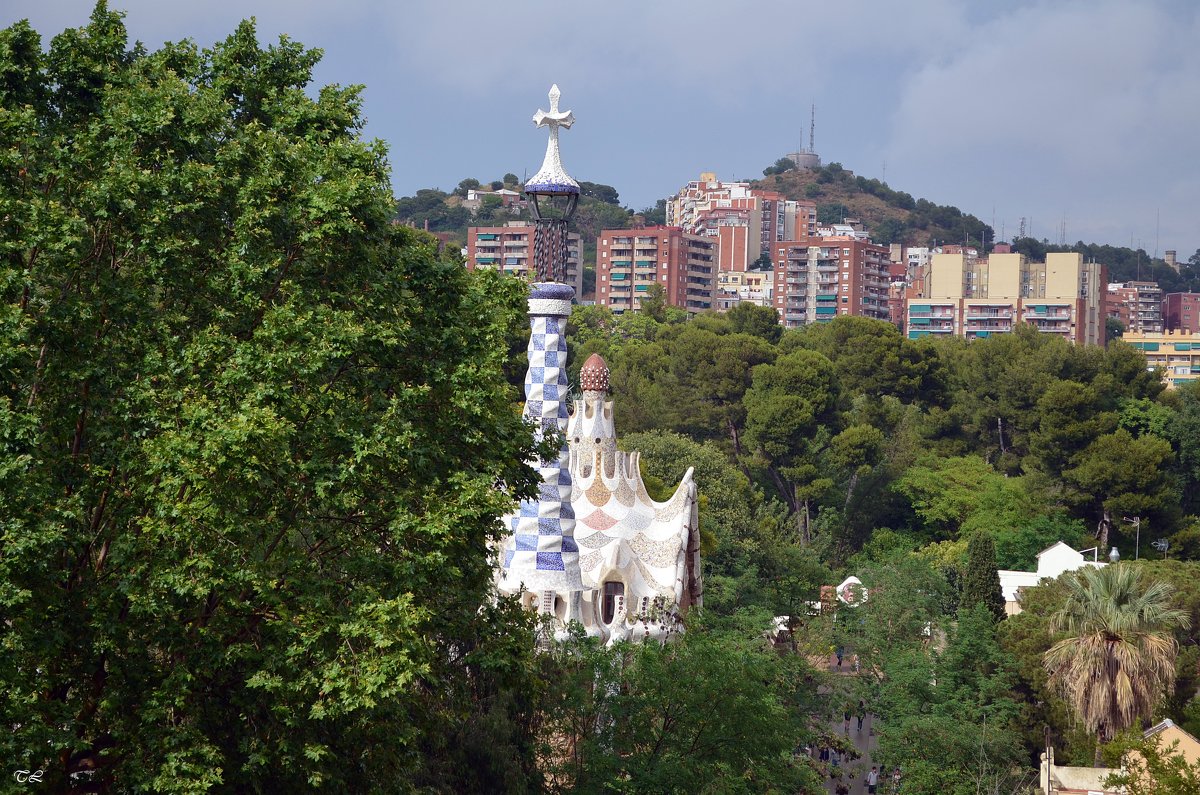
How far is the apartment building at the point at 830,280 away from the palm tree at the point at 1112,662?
10549cm

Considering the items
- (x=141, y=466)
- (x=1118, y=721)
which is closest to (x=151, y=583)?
(x=141, y=466)

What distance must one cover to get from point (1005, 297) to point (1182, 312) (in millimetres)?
52770

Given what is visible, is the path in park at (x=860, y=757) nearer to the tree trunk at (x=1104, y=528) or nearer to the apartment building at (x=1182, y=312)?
the tree trunk at (x=1104, y=528)

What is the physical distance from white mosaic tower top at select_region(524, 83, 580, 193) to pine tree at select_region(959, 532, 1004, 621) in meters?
16.0

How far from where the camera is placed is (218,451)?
11.8 m

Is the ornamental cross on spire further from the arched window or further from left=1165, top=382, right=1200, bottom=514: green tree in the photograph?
left=1165, top=382, right=1200, bottom=514: green tree

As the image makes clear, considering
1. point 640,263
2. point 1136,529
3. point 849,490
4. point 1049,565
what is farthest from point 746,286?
point 1049,565

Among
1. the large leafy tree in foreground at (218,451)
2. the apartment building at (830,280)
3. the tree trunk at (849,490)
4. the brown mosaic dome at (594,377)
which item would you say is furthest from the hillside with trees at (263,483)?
the apartment building at (830,280)

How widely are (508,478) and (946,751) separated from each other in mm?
12365

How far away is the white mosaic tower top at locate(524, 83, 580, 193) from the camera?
835 inches

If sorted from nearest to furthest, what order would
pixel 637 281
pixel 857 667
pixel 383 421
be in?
1. pixel 383 421
2. pixel 857 667
3. pixel 637 281

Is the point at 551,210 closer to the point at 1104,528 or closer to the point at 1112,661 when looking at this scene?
the point at 1112,661

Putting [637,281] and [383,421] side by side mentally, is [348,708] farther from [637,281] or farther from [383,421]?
[637,281]

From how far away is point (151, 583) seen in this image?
38.9ft
